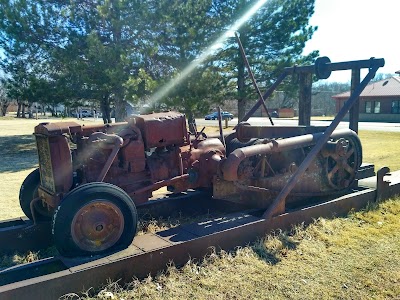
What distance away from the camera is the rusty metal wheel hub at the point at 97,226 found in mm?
3588

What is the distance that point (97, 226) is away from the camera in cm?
367

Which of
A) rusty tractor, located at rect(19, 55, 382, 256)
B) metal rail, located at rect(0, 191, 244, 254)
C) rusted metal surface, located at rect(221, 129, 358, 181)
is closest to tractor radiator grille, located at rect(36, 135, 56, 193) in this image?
rusty tractor, located at rect(19, 55, 382, 256)

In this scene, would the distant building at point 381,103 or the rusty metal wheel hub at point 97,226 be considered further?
the distant building at point 381,103

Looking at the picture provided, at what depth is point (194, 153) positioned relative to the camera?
16.3 feet

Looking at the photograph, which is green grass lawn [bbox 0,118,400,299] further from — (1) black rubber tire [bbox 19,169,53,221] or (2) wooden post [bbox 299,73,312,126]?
(2) wooden post [bbox 299,73,312,126]

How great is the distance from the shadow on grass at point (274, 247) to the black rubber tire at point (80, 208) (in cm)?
135

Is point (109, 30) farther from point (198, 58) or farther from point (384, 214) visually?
point (384, 214)

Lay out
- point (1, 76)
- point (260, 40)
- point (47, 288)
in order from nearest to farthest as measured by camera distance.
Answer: point (47, 288)
point (1, 76)
point (260, 40)

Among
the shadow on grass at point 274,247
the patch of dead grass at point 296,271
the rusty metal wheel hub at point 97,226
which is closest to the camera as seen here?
the patch of dead grass at point 296,271

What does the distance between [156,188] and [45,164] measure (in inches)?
46.7

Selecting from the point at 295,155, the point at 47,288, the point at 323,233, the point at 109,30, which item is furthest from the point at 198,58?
the point at 47,288

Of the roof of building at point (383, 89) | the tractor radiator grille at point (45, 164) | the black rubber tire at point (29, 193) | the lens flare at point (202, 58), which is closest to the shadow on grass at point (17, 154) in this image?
the lens flare at point (202, 58)

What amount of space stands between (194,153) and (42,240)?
1972mm

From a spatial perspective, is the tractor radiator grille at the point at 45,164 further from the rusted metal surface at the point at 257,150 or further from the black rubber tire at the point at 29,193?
the rusted metal surface at the point at 257,150
